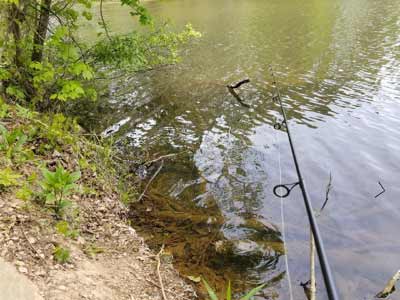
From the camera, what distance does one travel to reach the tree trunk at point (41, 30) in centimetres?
693

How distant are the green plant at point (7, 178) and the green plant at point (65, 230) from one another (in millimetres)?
674

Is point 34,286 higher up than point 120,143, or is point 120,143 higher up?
point 34,286

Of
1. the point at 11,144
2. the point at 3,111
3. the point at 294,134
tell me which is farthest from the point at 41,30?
the point at 294,134

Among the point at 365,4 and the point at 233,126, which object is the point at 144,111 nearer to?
the point at 233,126

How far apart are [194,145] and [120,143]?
5.78 feet

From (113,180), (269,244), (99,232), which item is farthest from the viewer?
(113,180)

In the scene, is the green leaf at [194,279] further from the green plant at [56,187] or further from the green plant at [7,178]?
the green plant at [7,178]

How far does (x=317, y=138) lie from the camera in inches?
345

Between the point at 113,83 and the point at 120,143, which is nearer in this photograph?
the point at 120,143

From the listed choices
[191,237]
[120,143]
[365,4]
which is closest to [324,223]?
[191,237]

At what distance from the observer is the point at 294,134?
9.08 metres

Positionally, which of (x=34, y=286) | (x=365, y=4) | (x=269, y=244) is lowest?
(x=365, y=4)

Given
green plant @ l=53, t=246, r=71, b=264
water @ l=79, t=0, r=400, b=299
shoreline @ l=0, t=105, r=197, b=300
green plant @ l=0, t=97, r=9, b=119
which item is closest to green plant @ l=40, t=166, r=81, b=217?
shoreline @ l=0, t=105, r=197, b=300

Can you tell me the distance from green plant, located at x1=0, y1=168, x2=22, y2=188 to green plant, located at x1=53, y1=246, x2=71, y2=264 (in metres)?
0.96
